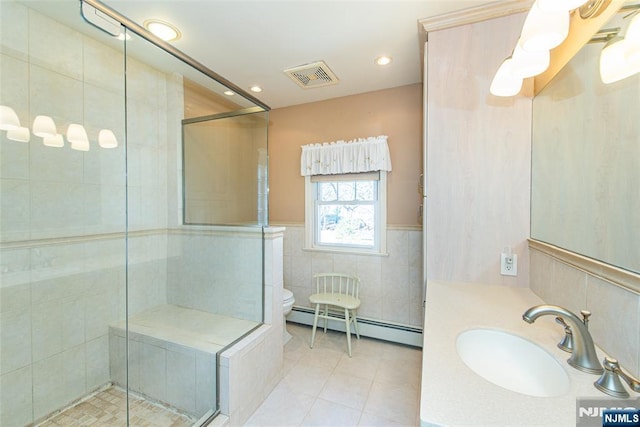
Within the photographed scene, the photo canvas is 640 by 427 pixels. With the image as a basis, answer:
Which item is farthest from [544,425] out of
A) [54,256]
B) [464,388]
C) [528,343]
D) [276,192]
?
[276,192]

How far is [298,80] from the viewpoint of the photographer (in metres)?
2.42

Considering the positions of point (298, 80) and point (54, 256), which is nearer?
point (54, 256)

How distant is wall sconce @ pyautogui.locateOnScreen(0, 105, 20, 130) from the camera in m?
1.42

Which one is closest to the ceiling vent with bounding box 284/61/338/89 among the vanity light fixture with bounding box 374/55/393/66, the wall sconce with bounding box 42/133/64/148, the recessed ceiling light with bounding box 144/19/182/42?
the vanity light fixture with bounding box 374/55/393/66

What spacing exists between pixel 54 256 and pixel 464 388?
7.51ft

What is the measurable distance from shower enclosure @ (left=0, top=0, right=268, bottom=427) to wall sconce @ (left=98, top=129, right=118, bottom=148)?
11 millimetres

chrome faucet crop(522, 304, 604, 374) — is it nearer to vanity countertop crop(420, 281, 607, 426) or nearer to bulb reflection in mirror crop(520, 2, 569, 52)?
vanity countertop crop(420, 281, 607, 426)

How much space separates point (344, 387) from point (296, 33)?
2.53m

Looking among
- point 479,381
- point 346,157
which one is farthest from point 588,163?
point 346,157

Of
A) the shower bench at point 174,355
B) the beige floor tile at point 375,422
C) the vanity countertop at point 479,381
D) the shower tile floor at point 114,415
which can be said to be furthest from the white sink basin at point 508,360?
the shower tile floor at point 114,415

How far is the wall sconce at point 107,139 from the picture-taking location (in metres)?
1.88

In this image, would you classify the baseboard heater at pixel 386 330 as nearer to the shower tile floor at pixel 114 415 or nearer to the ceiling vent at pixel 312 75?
the shower tile floor at pixel 114 415

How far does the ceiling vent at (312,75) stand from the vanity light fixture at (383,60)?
1.33ft

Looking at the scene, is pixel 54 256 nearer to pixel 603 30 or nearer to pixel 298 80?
pixel 298 80
